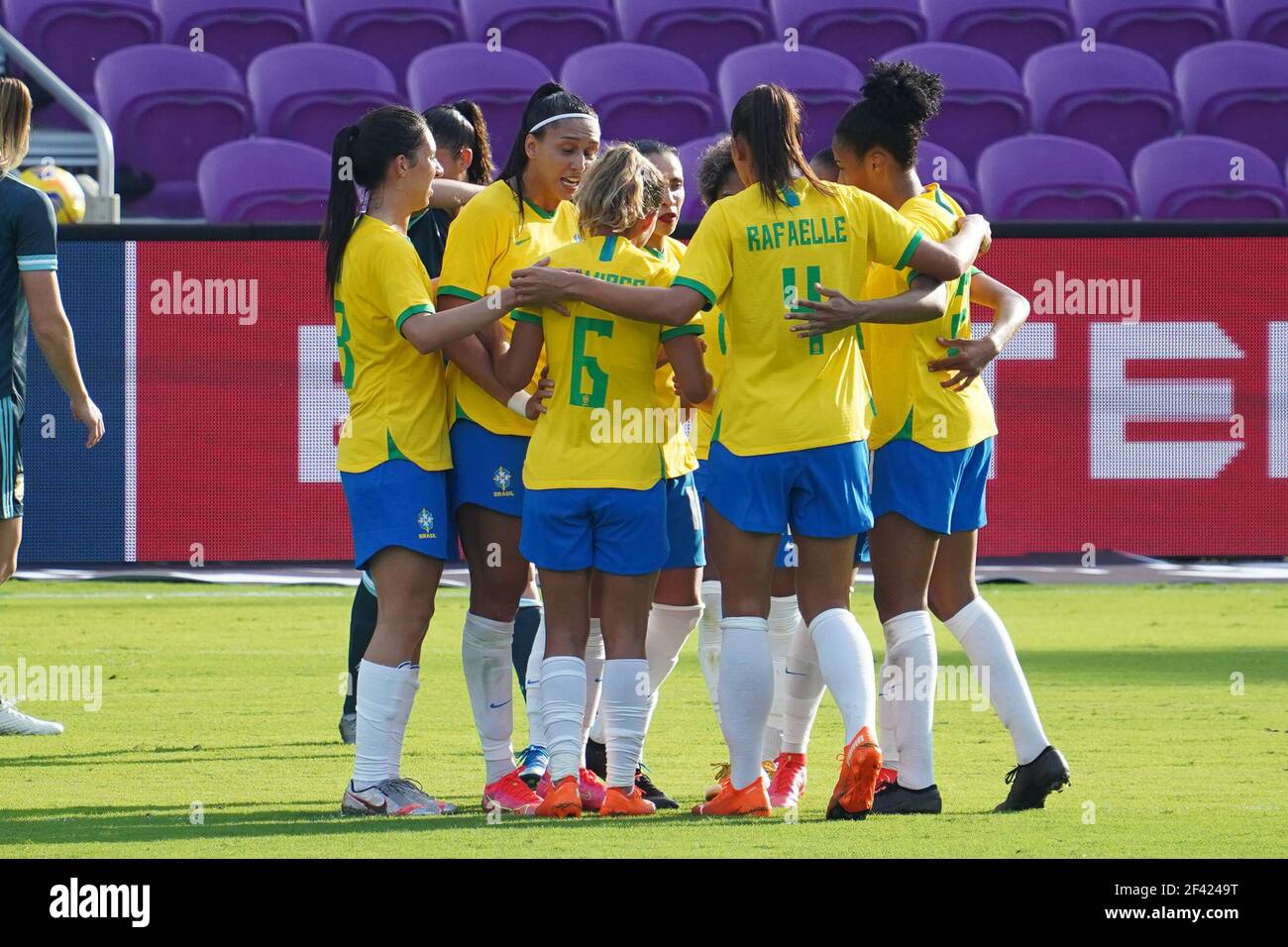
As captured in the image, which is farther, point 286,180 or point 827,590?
point 286,180

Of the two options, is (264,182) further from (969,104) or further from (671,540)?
(671,540)

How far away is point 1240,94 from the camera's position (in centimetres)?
1397

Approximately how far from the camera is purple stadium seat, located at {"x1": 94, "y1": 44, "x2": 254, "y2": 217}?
42.0 ft

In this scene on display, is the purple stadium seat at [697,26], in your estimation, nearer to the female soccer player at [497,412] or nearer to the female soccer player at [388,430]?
the female soccer player at [497,412]

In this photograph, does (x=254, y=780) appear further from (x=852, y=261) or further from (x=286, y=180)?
(x=286, y=180)

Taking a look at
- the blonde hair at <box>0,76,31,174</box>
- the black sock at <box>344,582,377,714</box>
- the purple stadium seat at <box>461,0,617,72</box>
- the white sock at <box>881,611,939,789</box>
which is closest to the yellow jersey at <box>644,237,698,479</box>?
the white sock at <box>881,611,939,789</box>

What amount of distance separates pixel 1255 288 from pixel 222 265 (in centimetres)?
576

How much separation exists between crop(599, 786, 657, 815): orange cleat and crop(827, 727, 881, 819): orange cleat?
19.8 inches

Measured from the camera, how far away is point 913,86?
5.09 metres

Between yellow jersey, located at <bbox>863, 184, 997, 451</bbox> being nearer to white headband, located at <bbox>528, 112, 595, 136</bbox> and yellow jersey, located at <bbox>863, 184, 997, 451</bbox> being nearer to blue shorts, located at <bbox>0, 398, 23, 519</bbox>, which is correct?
white headband, located at <bbox>528, 112, 595, 136</bbox>

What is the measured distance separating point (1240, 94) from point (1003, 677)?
10073 mm

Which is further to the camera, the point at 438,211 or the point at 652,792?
the point at 438,211

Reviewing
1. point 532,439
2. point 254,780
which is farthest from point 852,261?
point 254,780

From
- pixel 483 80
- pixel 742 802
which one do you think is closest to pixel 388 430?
pixel 742 802
